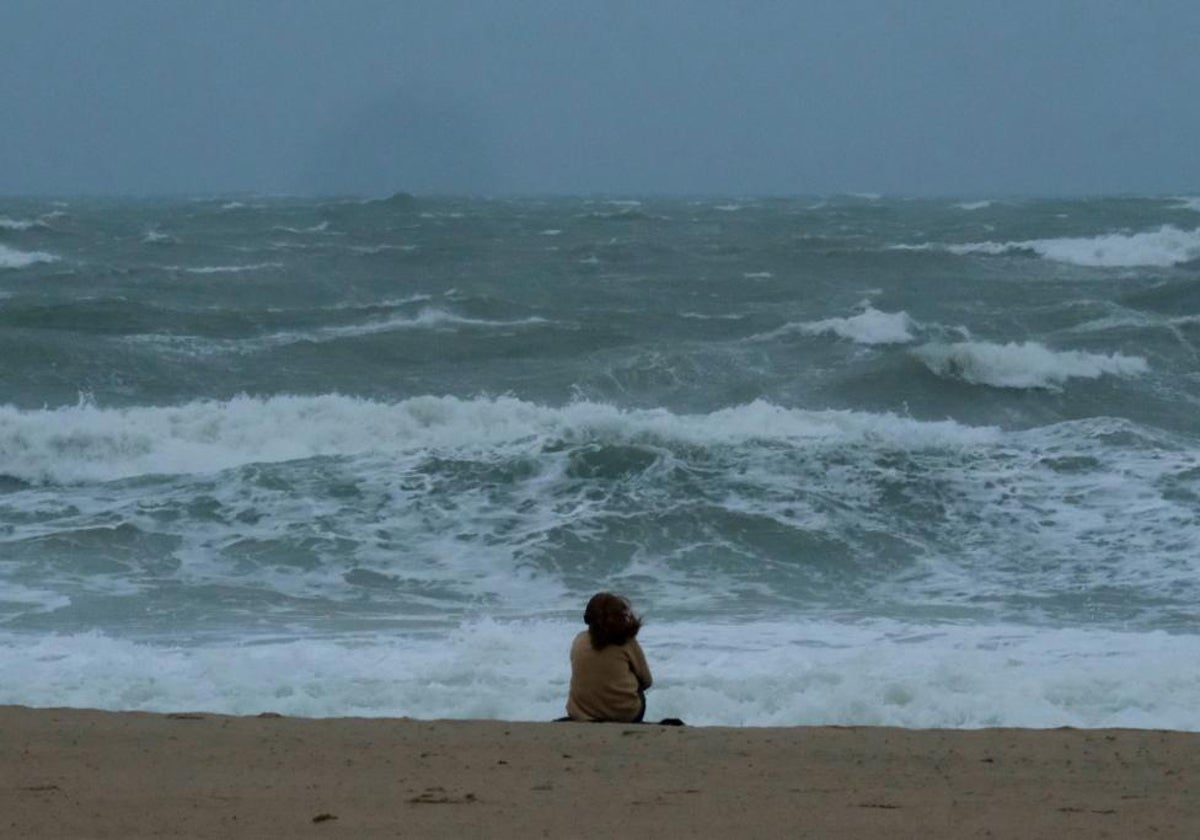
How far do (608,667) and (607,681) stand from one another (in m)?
0.05

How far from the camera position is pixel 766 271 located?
2772 cm

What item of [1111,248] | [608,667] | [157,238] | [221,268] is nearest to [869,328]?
[1111,248]

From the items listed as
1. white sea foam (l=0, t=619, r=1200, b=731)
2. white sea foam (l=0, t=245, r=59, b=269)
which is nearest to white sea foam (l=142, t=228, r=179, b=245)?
white sea foam (l=0, t=245, r=59, b=269)

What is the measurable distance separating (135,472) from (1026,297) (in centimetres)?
1596

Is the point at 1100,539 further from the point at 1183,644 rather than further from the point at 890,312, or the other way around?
the point at 890,312

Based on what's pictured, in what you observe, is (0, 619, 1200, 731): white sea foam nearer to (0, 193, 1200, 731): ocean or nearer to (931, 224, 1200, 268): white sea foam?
(0, 193, 1200, 731): ocean

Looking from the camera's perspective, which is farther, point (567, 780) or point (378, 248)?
point (378, 248)

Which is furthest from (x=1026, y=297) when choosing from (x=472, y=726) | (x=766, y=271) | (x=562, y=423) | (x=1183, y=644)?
(x=472, y=726)

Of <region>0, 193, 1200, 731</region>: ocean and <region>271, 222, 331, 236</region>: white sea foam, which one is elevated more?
<region>271, 222, 331, 236</region>: white sea foam

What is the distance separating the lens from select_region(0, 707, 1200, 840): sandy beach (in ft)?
13.4

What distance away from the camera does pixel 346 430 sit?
14.5 m

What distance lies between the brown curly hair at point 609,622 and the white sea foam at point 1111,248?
86.8 ft

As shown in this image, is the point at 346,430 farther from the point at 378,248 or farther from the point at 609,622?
the point at 378,248

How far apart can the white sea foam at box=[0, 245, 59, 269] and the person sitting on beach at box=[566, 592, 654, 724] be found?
25335mm
